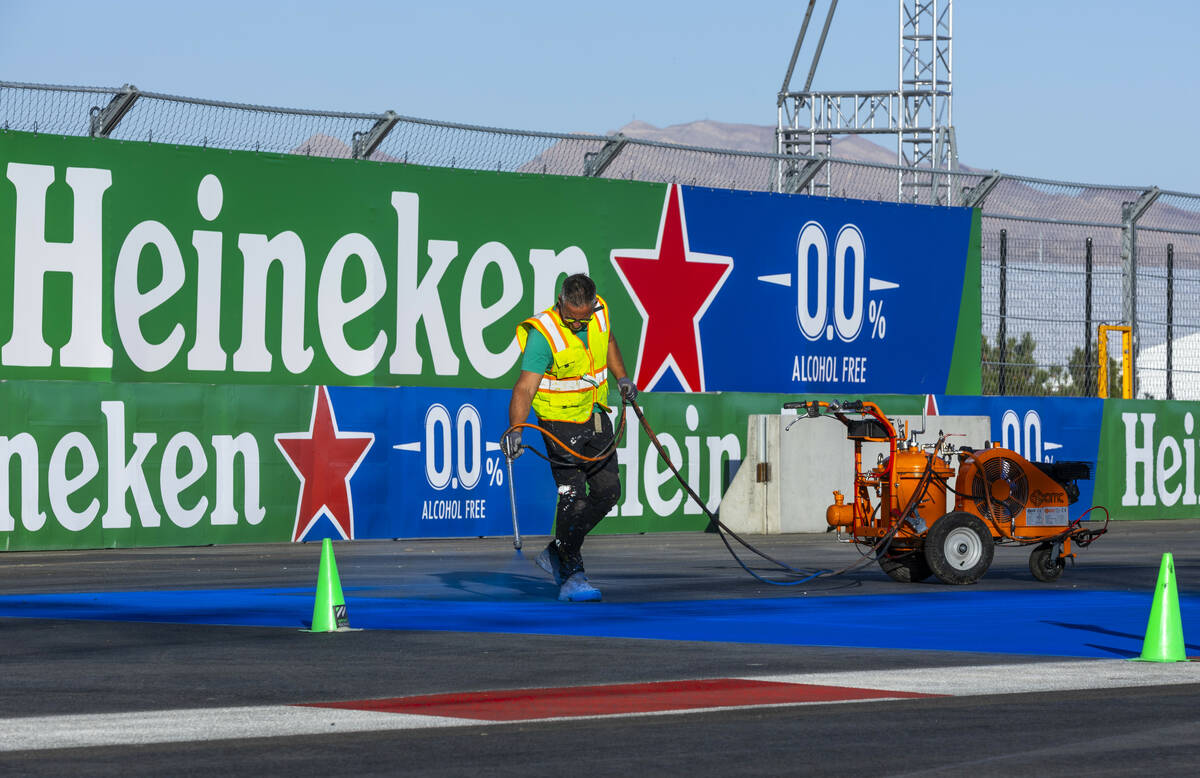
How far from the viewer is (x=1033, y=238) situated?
27.8 meters

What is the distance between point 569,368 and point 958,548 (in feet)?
12.3

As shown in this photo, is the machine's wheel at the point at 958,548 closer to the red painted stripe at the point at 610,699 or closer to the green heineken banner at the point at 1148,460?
the red painted stripe at the point at 610,699

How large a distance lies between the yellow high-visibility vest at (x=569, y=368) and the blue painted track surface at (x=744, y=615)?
133 centimetres

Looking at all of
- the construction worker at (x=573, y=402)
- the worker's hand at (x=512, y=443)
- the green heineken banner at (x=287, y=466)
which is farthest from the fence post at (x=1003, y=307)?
the worker's hand at (x=512, y=443)

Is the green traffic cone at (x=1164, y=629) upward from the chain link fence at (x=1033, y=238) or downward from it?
downward

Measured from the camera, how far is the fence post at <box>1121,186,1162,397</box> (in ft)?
93.1

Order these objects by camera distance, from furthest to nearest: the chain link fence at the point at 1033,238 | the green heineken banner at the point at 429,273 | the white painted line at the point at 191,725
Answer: the chain link fence at the point at 1033,238 → the green heineken banner at the point at 429,273 → the white painted line at the point at 191,725

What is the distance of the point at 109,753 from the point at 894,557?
9461mm

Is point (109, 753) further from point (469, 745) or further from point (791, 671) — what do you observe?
point (791, 671)

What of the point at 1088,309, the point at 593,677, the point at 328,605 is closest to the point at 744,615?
the point at 328,605

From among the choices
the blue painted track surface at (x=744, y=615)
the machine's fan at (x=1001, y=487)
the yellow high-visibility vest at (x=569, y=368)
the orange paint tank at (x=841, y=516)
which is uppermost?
the yellow high-visibility vest at (x=569, y=368)

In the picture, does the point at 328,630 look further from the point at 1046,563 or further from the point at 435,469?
the point at 435,469

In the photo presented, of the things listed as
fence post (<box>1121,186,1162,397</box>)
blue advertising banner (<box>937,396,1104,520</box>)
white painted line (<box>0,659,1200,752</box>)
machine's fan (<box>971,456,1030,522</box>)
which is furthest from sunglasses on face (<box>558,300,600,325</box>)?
fence post (<box>1121,186,1162,397</box>)

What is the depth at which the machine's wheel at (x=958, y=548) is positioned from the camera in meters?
14.9
